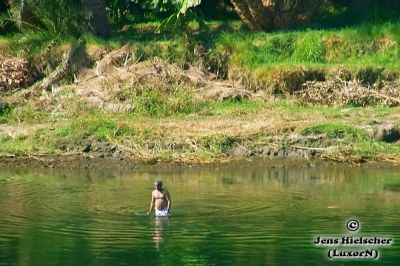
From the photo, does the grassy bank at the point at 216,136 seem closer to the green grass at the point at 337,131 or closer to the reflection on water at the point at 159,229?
the green grass at the point at 337,131

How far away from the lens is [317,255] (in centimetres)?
1553

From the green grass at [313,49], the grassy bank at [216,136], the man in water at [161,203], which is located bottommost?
the man in water at [161,203]

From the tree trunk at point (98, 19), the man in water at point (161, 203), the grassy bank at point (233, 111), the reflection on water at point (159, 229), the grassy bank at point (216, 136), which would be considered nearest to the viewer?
the reflection on water at point (159, 229)

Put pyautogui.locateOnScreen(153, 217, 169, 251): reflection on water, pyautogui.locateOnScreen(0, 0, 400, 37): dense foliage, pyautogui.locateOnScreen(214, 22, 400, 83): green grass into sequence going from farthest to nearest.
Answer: pyautogui.locateOnScreen(0, 0, 400, 37): dense foliage → pyautogui.locateOnScreen(214, 22, 400, 83): green grass → pyautogui.locateOnScreen(153, 217, 169, 251): reflection on water

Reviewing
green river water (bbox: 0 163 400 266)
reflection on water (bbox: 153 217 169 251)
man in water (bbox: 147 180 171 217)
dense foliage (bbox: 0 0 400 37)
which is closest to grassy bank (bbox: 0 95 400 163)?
green river water (bbox: 0 163 400 266)

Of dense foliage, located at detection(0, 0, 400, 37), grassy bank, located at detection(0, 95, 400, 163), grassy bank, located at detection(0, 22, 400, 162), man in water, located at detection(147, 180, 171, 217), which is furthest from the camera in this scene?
dense foliage, located at detection(0, 0, 400, 37)

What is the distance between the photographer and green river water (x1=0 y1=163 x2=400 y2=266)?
51.2 ft

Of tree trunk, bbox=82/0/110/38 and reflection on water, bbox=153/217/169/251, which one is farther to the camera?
tree trunk, bbox=82/0/110/38

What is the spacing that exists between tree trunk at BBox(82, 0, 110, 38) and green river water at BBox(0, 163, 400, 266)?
6.81m

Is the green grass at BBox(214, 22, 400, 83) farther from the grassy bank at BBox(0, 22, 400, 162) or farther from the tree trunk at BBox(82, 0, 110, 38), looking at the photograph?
the tree trunk at BBox(82, 0, 110, 38)

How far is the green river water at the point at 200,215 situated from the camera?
15.6m

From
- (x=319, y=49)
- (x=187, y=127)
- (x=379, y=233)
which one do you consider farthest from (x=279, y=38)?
(x=379, y=233)

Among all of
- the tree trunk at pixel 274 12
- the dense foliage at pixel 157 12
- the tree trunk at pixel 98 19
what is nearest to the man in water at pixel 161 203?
the dense foliage at pixel 157 12

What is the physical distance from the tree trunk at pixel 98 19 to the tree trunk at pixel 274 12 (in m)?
2.97
